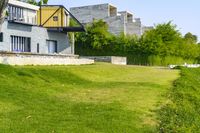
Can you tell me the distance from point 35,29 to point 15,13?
2291mm

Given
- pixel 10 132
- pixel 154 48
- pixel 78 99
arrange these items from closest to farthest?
pixel 10 132 → pixel 78 99 → pixel 154 48

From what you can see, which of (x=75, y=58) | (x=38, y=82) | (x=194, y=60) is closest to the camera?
(x=38, y=82)

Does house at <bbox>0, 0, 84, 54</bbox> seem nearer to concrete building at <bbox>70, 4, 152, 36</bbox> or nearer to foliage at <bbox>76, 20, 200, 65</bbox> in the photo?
foliage at <bbox>76, 20, 200, 65</bbox>

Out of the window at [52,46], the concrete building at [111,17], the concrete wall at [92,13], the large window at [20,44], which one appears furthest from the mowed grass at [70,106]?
the concrete wall at [92,13]

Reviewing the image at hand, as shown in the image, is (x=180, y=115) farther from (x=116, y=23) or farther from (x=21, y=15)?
(x=116, y=23)

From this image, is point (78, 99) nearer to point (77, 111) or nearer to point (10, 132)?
point (77, 111)

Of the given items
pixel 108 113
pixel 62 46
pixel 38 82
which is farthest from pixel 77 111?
pixel 62 46

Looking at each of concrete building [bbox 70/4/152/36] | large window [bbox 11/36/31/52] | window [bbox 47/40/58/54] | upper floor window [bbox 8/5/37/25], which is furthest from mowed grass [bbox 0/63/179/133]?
concrete building [bbox 70/4/152/36]

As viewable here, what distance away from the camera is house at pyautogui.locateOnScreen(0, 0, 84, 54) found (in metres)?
40.0

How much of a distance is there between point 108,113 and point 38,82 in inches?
278

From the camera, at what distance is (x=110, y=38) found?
57094 millimetres

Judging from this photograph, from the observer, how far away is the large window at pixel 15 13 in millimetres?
42081

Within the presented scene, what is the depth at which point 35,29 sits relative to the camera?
43844mm

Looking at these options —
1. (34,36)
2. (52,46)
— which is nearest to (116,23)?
(52,46)
